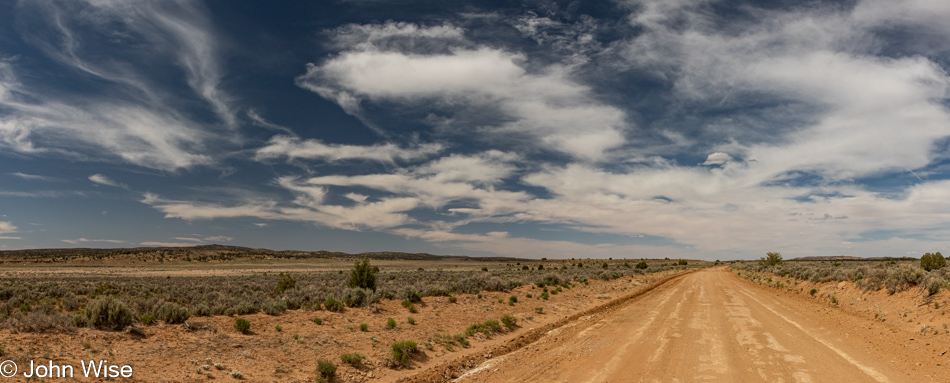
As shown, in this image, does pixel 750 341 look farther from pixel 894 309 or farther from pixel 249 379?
pixel 249 379

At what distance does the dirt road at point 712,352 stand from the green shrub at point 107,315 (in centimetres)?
927

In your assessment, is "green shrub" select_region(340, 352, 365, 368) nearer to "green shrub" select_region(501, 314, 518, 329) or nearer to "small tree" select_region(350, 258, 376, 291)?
"green shrub" select_region(501, 314, 518, 329)

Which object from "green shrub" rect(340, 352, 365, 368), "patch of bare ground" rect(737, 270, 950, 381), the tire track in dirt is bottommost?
the tire track in dirt

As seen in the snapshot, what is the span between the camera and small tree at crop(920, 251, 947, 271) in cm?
2819

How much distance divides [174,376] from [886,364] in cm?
1571

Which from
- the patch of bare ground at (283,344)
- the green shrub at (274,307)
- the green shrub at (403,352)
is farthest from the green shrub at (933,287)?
the green shrub at (274,307)

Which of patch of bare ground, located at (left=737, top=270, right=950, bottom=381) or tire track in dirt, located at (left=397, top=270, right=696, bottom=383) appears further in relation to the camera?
tire track in dirt, located at (left=397, top=270, right=696, bottom=383)

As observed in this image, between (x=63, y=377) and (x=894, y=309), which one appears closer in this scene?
(x=63, y=377)

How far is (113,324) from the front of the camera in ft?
36.3

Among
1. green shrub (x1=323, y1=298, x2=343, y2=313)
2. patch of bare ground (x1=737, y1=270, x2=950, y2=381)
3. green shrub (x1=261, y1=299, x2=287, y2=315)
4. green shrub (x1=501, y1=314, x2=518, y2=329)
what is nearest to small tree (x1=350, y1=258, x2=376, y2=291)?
green shrub (x1=323, y1=298, x2=343, y2=313)

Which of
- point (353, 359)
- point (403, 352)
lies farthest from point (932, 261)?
point (353, 359)

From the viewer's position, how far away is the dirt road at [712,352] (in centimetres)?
883

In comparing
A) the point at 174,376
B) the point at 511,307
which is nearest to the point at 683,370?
the point at 174,376

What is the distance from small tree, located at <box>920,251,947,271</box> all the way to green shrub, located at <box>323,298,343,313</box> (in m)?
37.1
